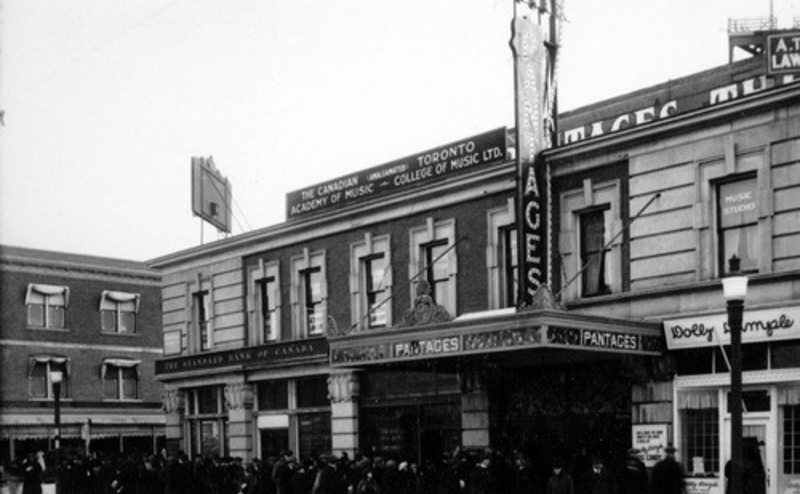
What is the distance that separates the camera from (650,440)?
20469 millimetres

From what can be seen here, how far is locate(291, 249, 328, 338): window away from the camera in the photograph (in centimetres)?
2980

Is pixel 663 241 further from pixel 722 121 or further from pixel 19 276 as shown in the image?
pixel 19 276

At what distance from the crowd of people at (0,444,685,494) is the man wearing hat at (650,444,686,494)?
0.02 meters

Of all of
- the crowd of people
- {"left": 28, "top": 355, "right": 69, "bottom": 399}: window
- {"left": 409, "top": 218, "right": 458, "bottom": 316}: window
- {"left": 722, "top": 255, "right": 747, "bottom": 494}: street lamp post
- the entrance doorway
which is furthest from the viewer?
{"left": 28, "top": 355, "right": 69, "bottom": 399}: window

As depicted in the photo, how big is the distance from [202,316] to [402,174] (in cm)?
1110

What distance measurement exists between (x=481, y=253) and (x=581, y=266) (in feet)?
10.3

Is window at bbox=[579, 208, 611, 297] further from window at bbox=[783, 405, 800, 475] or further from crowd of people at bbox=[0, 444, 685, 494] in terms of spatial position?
window at bbox=[783, 405, 800, 475]

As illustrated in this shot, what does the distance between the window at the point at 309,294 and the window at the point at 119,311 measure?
22355 mm

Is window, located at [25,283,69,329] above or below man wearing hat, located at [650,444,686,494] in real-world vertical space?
above

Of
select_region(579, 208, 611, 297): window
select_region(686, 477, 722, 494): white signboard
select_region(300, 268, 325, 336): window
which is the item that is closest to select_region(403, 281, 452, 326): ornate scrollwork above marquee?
select_region(579, 208, 611, 297): window

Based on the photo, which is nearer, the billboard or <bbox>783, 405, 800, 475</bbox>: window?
<bbox>783, 405, 800, 475</bbox>: window

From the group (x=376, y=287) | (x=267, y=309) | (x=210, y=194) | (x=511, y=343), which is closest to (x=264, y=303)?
(x=267, y=309)

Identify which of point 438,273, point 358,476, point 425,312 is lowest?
point 358,476

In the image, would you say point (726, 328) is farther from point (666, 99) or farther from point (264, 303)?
point (264, 303)
